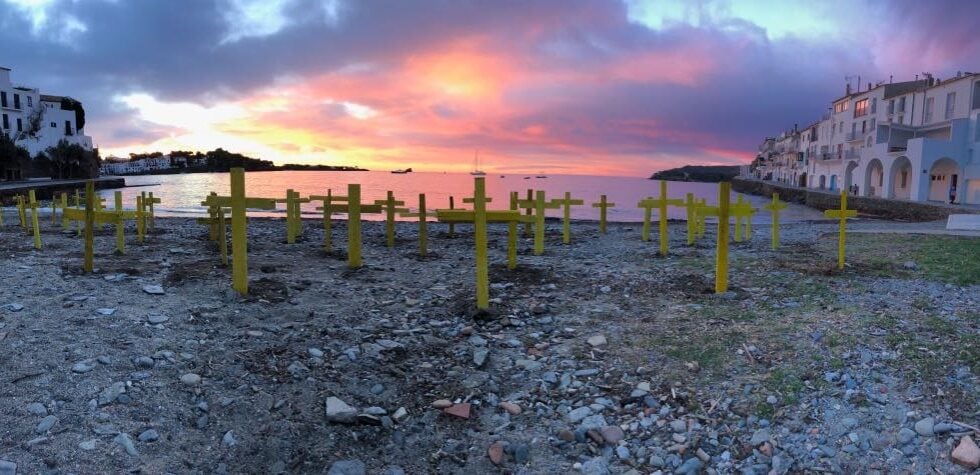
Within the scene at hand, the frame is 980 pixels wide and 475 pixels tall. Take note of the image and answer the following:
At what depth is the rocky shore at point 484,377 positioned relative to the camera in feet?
16.2

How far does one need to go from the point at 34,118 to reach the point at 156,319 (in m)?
104

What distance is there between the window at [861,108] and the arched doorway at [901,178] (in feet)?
73.0

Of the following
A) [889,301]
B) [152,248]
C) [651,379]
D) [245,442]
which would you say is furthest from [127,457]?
[152,248]

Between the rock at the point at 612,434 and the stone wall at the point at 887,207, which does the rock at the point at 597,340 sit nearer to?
the rock at the point at 612,434

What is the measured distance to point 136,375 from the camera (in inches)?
231

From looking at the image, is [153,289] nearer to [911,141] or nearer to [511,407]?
[511,407]

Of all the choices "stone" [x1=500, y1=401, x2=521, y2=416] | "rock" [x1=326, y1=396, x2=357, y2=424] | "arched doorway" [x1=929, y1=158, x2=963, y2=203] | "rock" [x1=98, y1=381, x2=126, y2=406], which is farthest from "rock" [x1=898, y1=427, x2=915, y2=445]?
"arched doorway" [x1=929, y1=158, x2=963, y2=203]

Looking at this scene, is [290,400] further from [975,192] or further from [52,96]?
[52,96]

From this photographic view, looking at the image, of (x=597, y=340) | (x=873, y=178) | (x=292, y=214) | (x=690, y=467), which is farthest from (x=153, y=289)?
(x=873, y=178)

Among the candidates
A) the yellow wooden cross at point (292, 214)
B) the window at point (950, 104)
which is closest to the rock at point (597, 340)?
the yellow wooden cross at point (292, 214)

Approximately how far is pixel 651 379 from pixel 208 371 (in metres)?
4.85

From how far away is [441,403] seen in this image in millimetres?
5914

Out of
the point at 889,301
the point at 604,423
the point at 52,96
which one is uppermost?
the point at 52,96

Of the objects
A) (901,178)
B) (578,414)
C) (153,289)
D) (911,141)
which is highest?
(911,141)
